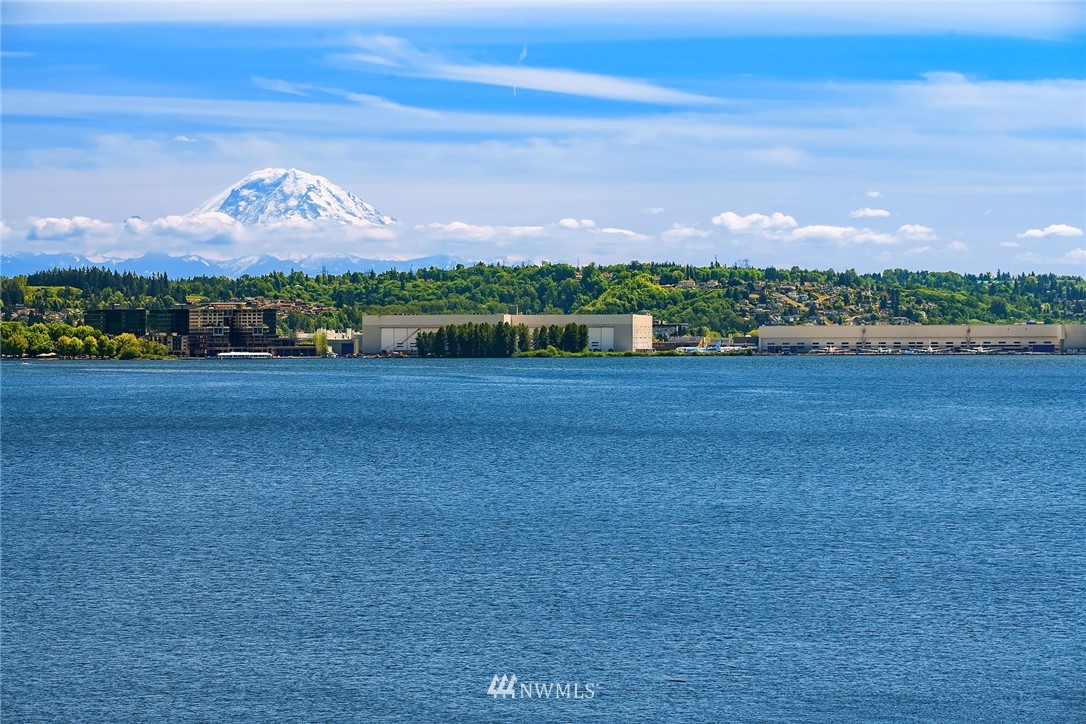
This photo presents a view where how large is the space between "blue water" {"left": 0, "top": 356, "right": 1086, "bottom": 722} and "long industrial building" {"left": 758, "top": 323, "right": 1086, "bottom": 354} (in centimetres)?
12849

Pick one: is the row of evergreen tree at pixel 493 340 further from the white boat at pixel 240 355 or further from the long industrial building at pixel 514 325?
the white boat at pixel 240 355

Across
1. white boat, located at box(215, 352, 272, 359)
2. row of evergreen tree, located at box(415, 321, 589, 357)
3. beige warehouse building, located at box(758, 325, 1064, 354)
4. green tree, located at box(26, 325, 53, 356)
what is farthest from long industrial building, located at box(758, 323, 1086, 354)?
green tree, located at box(26, 325, 53, 356)

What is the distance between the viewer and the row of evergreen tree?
485 feet

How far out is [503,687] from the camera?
13.4 m

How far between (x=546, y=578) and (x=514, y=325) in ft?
445

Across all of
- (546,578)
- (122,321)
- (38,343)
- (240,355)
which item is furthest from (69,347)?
(546,578)

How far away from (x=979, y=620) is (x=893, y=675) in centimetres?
254

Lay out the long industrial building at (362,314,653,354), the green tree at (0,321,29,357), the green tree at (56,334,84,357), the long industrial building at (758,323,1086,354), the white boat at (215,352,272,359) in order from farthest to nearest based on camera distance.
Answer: the white boat at (215,352,272,359) → the long industrial building at (758,323,1086,354) → the long industrial building at (362,314,653,354) → the green tree at (56,334,84,357) → the green tree at (0,321,29,357)

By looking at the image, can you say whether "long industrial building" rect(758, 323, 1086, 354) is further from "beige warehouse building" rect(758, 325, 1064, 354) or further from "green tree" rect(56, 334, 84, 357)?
"green tree" rect(56, 334, 84, 357)

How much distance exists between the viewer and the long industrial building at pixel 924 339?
541 feet

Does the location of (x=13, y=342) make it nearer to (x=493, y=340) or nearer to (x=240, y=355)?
(x=240, y=355)

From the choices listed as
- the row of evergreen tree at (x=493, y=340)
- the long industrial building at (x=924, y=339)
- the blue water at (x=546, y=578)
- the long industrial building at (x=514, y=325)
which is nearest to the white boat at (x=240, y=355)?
the long industrial building at (x=514, y=325)

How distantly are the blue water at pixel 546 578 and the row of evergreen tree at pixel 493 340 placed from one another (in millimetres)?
106651

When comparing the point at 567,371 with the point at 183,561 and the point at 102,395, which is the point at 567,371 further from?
the point at 183,561
